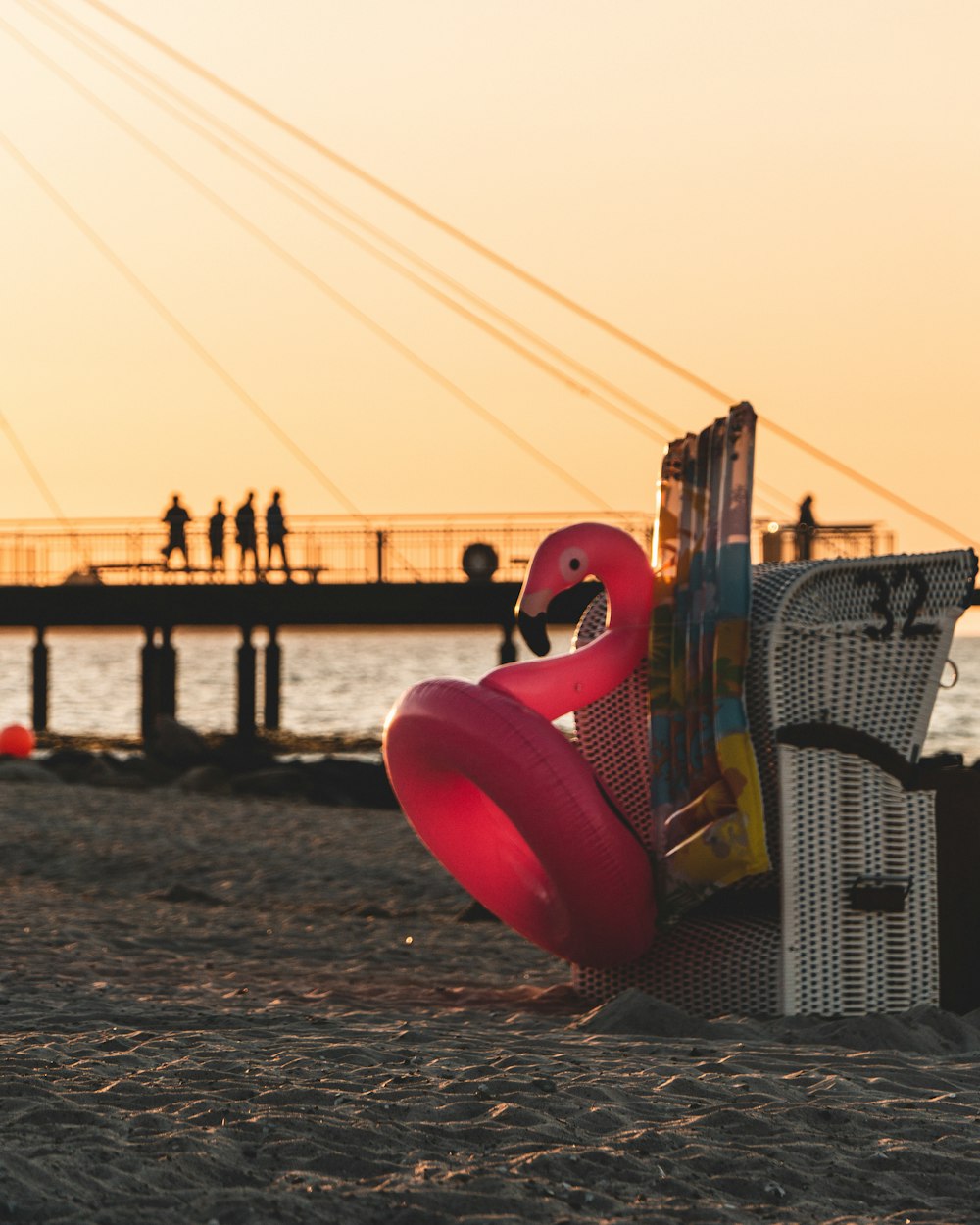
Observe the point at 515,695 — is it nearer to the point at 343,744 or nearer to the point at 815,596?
the point at 815,596

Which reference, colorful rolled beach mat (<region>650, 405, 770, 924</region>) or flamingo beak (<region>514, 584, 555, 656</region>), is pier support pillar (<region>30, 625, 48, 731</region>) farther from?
colorful rolled beach mat (<region>650, 405, 770, 924</region>)

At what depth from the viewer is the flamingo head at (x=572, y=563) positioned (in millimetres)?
8062

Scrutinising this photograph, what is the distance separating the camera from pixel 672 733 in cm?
788

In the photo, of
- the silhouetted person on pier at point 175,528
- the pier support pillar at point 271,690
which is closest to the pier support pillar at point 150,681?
the pier support pillar at point 271,690

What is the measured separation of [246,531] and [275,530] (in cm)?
56

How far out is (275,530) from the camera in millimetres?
32281

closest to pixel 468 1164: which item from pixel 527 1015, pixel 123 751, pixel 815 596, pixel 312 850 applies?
pixel 527 1015

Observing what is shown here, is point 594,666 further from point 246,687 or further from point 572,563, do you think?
point 246,687

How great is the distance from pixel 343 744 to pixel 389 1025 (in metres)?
34.1

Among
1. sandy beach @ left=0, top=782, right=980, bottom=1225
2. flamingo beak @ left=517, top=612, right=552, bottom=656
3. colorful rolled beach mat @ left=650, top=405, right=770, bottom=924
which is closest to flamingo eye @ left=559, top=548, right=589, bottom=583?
flamingo beak @ left=517, top=612, right=552, bottom=656

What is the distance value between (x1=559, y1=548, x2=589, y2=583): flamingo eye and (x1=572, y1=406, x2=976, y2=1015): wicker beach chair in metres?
0.44

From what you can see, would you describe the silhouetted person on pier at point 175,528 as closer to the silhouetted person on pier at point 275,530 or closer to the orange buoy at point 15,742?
the silhouetted person on pier at point 275,530

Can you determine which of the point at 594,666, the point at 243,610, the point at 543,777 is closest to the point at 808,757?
the point at 594,666

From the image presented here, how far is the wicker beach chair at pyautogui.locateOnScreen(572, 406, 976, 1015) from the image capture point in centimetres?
773
